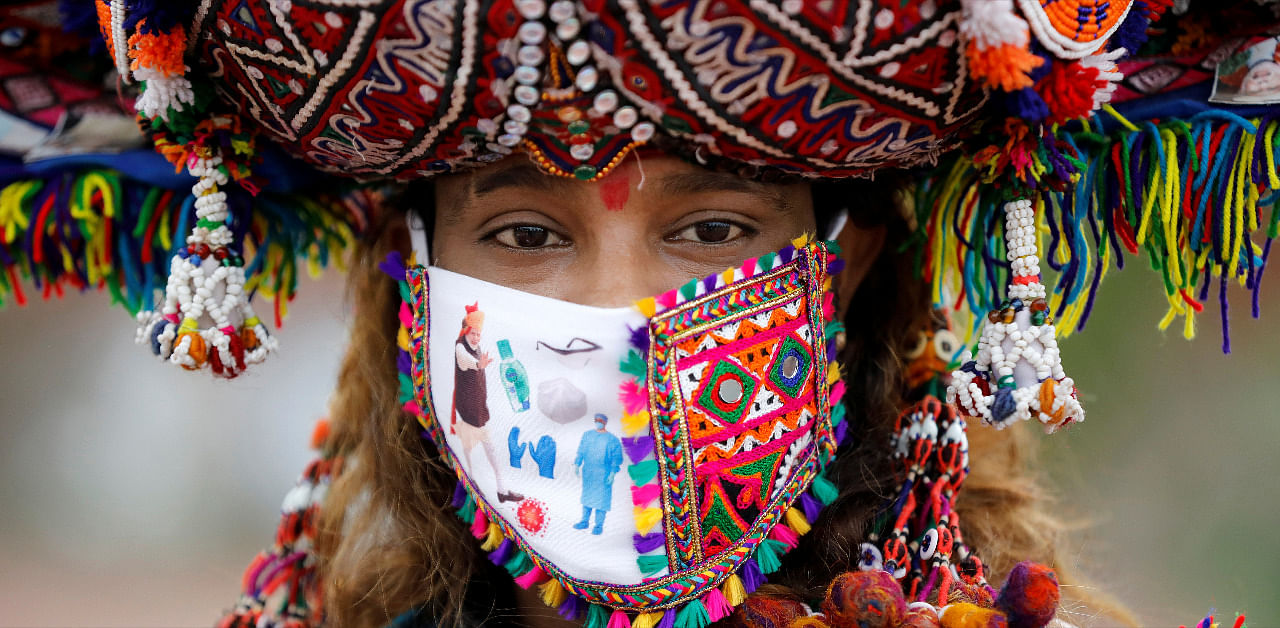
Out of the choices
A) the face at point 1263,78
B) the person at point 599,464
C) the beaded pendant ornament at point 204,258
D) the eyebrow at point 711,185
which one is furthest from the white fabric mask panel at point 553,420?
the face at point 1263,78

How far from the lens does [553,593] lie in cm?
186

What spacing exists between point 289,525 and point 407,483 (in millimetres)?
445

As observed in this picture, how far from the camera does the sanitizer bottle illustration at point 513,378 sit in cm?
173

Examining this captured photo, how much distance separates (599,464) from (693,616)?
0.31 meters

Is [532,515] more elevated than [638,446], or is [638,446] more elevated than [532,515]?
[638,446]

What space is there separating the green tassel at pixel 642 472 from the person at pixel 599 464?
1.0 inches

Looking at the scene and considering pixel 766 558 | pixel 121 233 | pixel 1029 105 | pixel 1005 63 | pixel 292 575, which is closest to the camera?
pixel 1005 63

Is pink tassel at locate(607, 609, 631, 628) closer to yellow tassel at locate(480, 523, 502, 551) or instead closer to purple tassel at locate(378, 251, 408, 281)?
yellow tassel at locate(480, 523, 502, 551)

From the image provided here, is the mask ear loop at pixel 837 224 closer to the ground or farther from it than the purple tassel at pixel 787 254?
farther from it

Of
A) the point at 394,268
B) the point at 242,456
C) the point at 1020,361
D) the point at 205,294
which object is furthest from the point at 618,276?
the point at 242,456

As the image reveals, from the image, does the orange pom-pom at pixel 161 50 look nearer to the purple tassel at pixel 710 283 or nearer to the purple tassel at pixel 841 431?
the purple tassel at pixel 710 283

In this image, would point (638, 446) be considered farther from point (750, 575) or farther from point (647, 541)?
point (750, 575)

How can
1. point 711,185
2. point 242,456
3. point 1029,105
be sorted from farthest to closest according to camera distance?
1. point 242,456
2. point 711,185
3. point 1029,105

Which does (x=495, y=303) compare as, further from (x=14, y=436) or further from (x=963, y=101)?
(x=14, y=436)
